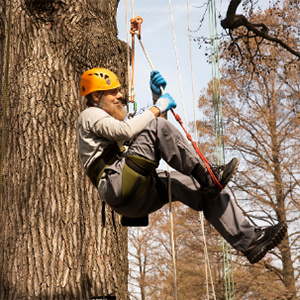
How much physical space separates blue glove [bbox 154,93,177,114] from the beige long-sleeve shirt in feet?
0.35

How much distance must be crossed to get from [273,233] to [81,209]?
5.06 ft

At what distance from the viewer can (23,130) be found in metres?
3.53

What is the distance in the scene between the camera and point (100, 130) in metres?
2.71

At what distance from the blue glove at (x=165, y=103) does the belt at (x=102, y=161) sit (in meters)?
0.38

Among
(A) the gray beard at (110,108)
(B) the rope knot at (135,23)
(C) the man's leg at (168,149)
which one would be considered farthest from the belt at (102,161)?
(B) the rope knot at (135,23)

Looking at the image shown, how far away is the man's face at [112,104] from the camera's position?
3.10 meters

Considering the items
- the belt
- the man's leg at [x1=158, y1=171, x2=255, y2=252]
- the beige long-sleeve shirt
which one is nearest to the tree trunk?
the belt

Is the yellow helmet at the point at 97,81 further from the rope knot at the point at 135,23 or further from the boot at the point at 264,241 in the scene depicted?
the boot at the point at 264,241

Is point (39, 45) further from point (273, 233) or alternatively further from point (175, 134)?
point (273, 233)

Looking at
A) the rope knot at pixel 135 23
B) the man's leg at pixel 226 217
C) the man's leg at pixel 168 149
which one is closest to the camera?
the man's leg at pixel 168 149

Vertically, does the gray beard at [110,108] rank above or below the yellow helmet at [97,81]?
below

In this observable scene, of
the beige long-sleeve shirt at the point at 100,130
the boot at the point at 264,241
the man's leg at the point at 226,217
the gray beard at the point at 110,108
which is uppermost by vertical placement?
the gray beard at the point at 110,108

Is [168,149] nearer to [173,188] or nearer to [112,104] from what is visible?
[173,188]

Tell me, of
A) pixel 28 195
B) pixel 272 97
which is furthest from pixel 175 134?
pixel 272 97
